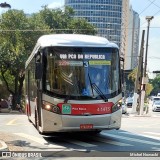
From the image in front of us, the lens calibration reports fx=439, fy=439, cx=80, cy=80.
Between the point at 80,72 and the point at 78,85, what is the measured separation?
16.9 inches

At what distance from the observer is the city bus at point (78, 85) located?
43.2 ft

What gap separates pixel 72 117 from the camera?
13.1m

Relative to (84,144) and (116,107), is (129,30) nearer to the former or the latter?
(116,107)

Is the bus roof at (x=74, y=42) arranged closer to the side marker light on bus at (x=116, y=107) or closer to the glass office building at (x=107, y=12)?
the side marker light on bus at (x=116, y=107)

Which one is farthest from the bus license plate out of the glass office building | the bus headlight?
the glass office building

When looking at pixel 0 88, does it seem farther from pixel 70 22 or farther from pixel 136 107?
pixel 136 107

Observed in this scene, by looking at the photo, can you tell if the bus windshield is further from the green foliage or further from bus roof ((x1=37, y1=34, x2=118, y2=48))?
the green foliage

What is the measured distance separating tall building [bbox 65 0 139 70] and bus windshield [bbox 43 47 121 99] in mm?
15573

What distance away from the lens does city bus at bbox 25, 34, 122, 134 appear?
13.2 meters

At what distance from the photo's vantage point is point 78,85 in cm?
1336

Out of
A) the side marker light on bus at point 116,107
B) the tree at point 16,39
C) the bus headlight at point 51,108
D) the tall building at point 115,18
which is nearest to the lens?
the bus headlight at point 51,108

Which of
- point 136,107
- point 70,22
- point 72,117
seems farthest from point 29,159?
point 70,22

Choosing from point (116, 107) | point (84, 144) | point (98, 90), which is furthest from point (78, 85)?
point (84, 144)

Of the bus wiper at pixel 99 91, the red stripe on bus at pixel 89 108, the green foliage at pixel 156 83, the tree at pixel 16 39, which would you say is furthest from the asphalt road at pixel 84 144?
the green foliage at pixel 156 83
